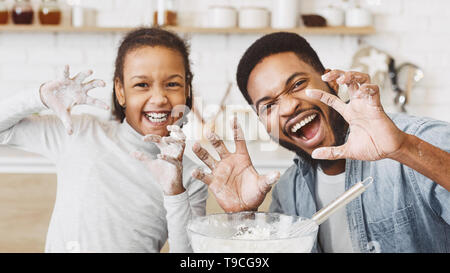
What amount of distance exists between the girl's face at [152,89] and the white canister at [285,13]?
0.56m

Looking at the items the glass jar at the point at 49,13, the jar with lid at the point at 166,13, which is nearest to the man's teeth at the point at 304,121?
the jar with lid at the point at 166,13

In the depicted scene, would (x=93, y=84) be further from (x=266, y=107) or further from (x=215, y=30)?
(x=215, y=30)

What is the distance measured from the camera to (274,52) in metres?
0.70

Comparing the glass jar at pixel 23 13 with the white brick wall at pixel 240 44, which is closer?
the white brick wall at pixel 240 44

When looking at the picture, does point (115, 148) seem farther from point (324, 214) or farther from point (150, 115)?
point (324, 214)

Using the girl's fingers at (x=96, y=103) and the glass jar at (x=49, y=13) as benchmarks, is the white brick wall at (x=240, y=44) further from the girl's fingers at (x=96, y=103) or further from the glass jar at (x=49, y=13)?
the girl's fingers at (x=96, y=103)

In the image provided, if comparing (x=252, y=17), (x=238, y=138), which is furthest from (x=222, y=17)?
(x=238, y=138)

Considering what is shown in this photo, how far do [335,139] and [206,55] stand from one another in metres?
0.26

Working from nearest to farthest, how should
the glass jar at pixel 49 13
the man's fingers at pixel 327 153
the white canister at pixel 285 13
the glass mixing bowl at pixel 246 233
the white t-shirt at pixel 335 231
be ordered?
the glass mixing bowl at pixel 246 233, the man's fingers at pixel 327 153, the white t-shirt at pixel 335 231, the glass jar at pixel 49 13, the white canister at pixel 285 13

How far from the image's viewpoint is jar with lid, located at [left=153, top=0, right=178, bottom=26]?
1.01 metres

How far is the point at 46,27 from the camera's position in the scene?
3.30 ft

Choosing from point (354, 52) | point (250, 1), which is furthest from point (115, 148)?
point (250, 1)

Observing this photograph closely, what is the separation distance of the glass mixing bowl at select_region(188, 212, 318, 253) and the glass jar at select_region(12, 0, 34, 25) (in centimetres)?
77

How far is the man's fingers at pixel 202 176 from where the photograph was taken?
628 millimetres
